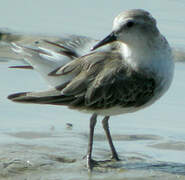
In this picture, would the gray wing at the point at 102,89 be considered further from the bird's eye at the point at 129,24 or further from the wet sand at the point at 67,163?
the wet sand at the point at 67,163

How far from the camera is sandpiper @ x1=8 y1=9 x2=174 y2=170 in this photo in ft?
23.7

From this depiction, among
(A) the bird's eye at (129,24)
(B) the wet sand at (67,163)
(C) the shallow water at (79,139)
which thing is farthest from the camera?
(A) the bird's eye at (129,24)

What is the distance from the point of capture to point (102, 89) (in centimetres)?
727

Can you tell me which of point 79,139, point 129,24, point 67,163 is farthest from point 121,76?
point 79,139

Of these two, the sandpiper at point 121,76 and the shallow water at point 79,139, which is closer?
Answer: the shallow water at point 79,139

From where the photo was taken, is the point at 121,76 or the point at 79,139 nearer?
the point at 121,76

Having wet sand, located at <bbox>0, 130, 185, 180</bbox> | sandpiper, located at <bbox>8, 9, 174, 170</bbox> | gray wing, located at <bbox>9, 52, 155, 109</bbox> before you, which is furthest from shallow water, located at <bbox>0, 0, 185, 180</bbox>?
gray wing, located at <bbox>9, 52, 155, 109</bbox>

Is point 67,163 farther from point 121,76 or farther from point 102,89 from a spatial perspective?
point 121,76

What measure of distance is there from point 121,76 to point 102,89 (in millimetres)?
235

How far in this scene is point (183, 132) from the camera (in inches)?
331

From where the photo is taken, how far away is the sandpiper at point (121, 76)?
723 cm

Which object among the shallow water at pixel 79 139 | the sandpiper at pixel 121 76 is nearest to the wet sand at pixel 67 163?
the shallow water at pixel 79 139

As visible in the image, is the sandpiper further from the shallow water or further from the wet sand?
the shallow water

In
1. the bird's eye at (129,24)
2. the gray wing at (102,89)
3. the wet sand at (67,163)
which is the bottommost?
the wet sand at (67,163)
